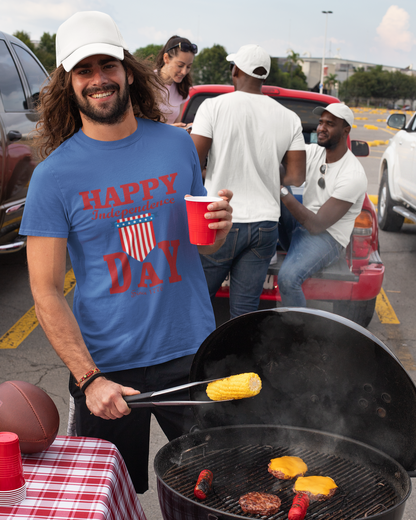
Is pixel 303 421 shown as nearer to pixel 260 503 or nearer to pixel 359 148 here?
pixel 260 503

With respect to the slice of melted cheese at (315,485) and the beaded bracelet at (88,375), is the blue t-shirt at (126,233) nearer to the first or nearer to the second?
the beaded bracelet at (88,375)

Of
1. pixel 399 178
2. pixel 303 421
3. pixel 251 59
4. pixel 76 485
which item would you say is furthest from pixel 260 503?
pixel 399 178

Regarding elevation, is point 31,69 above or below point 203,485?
above

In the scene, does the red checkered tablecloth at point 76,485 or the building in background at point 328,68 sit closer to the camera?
the red checkered tablecloth at point 76,485

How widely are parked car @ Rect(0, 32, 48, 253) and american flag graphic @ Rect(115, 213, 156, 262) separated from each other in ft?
10.6

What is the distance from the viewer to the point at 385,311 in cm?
557

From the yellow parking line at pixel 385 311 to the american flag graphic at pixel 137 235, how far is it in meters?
3.92

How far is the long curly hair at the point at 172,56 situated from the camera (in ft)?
16.1

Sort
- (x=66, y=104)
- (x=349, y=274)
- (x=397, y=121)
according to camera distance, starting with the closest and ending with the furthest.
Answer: (x=66, y=104), (x=349, y=274), (x=397, y=121)

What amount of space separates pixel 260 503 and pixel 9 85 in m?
5.24

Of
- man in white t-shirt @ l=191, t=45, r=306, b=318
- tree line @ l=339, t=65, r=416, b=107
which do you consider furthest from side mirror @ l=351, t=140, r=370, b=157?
tree line @ l=339, t=65, r=416, b=107

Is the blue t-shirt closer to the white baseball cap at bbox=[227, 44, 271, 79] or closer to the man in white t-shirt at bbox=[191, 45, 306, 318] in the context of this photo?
the man in white t-shirt at bbox=[191, 45, 306, 318]

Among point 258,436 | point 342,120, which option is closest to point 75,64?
point 258,436

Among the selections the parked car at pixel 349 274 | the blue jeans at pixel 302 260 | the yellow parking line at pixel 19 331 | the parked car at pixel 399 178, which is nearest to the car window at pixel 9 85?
the yellow parking line at pixel 19 331
